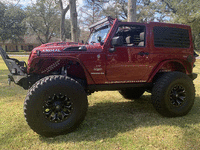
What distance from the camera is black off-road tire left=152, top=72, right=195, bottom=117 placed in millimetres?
3465

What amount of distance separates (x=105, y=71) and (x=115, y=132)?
3.98 feet

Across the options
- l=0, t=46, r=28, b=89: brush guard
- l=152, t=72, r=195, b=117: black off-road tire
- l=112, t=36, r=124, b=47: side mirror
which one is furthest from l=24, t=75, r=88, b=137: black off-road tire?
l=152, t=72, r=195, b=117: black off-road tire

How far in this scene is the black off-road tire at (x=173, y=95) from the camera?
11.4 ft

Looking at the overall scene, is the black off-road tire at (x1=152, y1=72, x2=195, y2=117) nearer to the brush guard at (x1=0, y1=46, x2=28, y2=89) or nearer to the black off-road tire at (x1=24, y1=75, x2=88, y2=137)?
the black off-road tire at (x1=24, y1=75, x2=88, y2=137)

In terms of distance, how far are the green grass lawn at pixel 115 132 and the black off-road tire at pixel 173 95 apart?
0.63 feet

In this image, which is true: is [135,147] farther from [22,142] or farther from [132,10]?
[132,10]

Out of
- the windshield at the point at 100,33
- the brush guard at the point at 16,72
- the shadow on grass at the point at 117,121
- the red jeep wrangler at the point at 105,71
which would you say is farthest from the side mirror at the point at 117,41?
the brush guard at the point at 16,72

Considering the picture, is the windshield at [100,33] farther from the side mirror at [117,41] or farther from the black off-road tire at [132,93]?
the black off-road tire at [132,93]

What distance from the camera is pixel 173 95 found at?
361 centimetres

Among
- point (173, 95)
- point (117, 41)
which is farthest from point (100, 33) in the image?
point (173, 95)

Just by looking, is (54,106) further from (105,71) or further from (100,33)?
(100,33)

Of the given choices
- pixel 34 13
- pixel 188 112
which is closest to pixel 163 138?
pixel 188 112

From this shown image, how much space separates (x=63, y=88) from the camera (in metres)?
2.86

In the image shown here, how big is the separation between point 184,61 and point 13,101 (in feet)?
15.9
